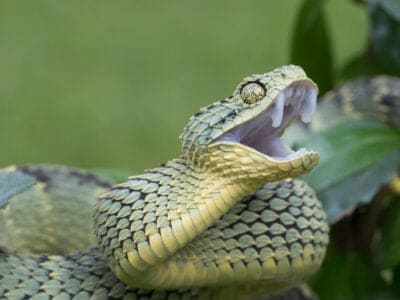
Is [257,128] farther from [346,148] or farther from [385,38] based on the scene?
[385,38]

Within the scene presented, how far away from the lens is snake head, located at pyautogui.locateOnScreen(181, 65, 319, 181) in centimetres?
104

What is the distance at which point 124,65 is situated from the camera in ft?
13.2

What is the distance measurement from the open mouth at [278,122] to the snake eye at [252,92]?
0.02 m

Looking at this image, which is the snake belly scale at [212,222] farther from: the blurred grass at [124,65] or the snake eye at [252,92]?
the blurred grass at [124,65]

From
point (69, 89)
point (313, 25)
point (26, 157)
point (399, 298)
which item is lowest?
point (399, 298)

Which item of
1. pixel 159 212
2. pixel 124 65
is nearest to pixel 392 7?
pixel 159 212

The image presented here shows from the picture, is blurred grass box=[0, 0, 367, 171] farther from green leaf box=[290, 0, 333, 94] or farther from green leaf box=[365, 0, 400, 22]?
green leaf box=[365, 0, 400, 22]

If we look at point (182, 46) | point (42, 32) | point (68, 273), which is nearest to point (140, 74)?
Answer: point (182, 46)

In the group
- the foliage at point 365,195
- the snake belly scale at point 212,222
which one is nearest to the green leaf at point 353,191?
the foliage at point 365,195

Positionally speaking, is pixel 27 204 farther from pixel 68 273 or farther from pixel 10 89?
pixel 10 89

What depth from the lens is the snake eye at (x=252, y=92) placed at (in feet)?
3.45

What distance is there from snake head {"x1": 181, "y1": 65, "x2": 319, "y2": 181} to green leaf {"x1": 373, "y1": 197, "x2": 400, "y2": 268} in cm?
52

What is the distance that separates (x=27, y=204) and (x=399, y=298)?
608 millimetres

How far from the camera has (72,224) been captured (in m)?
1.52
